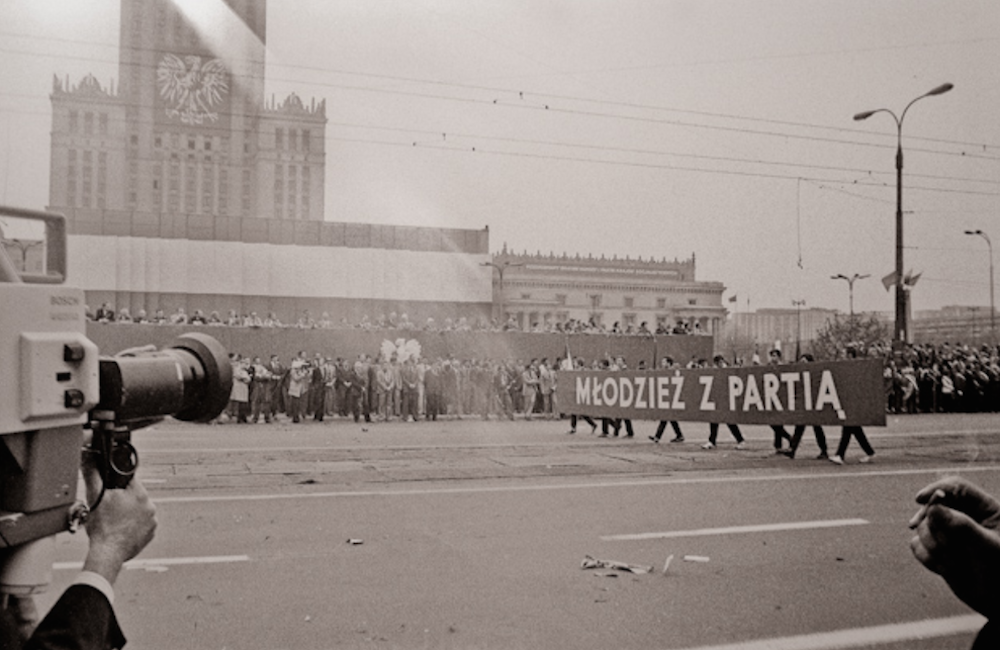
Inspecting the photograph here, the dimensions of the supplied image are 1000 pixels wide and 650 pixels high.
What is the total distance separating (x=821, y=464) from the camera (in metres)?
11.5

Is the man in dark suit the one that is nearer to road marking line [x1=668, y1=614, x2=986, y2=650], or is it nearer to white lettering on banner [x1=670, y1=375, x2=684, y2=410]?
road marking line [x1=668, y1=614, x2=986, y2=650]

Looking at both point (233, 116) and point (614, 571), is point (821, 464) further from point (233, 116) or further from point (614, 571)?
point (233, 116)

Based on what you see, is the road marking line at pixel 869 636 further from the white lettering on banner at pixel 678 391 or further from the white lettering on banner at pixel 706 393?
the white lettering on banner at pixel 678 391

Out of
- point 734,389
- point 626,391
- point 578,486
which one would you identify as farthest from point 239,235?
point 578,486

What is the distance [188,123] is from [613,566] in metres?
65.8

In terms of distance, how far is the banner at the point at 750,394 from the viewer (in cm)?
1145

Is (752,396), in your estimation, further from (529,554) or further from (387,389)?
(387,389)

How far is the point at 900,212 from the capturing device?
31.1 feet

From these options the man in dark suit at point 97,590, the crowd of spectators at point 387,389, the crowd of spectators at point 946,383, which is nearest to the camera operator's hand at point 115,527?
the man in dark suit at point 97,590

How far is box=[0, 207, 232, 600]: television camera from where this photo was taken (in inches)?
58.6

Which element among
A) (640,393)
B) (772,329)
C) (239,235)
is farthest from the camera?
(239,235)

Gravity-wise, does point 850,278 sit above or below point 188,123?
below

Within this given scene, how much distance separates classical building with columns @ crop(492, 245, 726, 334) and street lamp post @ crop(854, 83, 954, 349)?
39655 mm

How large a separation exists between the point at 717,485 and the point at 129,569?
6068 mm
